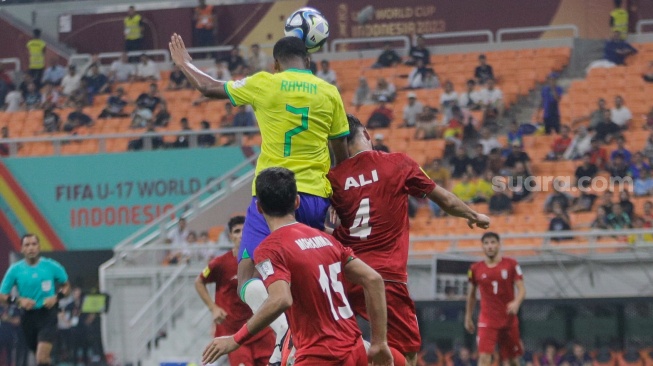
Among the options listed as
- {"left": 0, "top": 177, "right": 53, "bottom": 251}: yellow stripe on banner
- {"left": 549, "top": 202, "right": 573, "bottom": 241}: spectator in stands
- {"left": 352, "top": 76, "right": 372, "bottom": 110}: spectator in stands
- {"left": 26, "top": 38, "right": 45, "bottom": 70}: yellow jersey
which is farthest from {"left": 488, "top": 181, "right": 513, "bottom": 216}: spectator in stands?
{"left": 26, "top": 38, "right": 45, "bottom": 70}: yellow jersey

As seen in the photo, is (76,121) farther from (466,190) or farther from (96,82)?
(466,190)

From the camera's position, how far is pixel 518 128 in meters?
21.3

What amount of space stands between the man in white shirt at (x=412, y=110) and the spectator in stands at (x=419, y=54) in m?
2.15

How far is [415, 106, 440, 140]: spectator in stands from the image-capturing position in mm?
21391

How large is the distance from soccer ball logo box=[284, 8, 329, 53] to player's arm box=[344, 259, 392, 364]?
1911 millimetres

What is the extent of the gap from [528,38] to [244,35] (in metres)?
7.05

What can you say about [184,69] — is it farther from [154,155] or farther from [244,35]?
[244,35]

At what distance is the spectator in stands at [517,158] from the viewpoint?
62.8 ft

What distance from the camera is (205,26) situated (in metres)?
29.0

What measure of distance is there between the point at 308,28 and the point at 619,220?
1045 cm

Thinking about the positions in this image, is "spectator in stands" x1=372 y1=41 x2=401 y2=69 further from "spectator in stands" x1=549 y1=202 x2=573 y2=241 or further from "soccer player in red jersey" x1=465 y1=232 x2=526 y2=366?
"soccer player in red jersey" x1=465 y1=232 x2=526 y2=366

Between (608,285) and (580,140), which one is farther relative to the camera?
(580,140)

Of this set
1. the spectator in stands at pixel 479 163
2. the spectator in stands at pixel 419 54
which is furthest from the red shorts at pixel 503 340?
the spectator in stands at pixel 419 54

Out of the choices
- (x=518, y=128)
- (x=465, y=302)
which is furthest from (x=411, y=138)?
(x=465, y=302)
